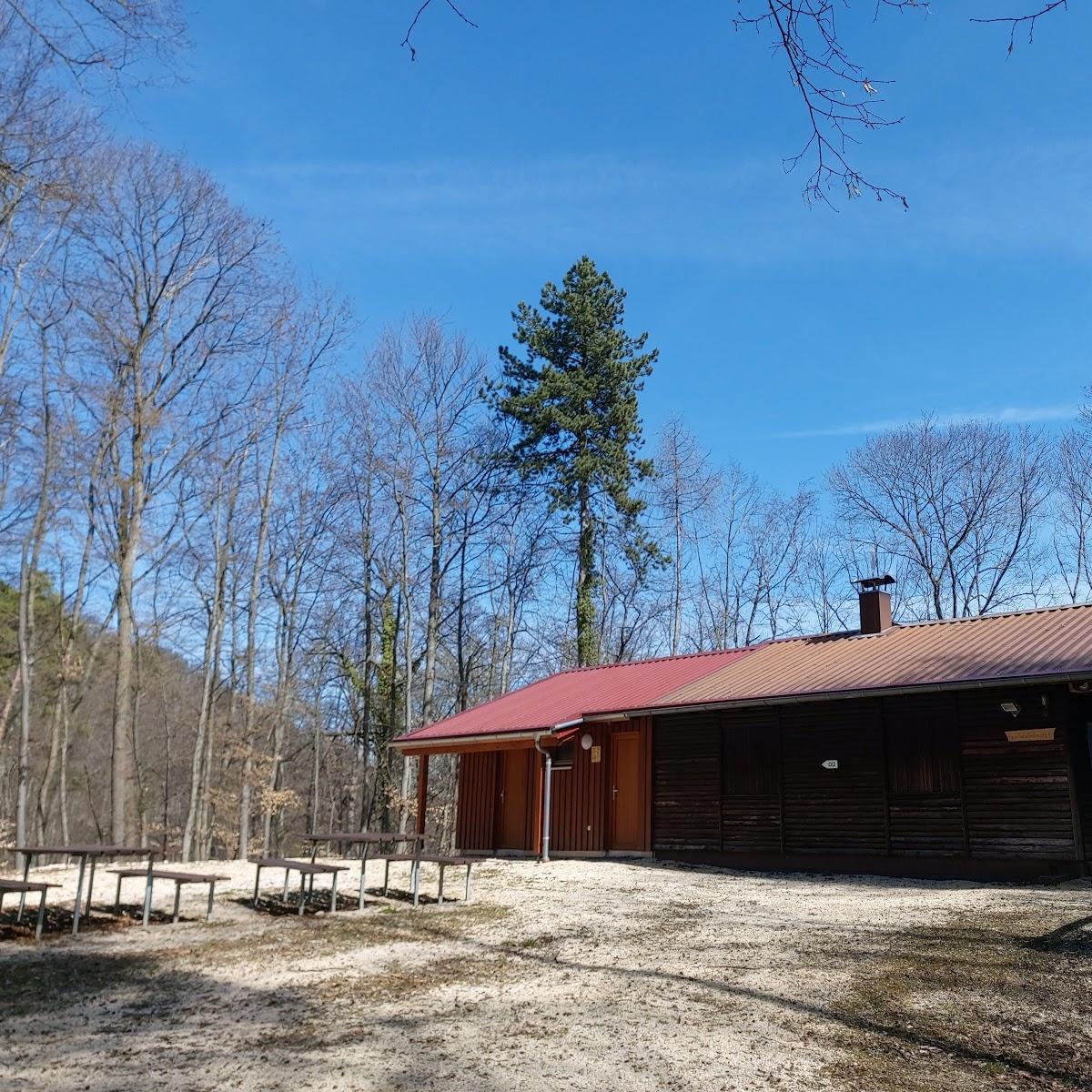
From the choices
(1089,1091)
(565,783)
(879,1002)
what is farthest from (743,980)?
(565,783)

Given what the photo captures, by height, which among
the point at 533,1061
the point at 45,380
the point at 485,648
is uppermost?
the point at 45,380

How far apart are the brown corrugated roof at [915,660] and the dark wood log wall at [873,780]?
0.44 m

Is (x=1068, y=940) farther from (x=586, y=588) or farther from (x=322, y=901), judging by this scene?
(x=586, y=588)

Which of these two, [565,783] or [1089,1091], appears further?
[565,783]

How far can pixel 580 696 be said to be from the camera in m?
18.3

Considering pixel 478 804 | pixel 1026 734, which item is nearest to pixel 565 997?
pixel 1026 734

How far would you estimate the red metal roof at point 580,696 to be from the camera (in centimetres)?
1673

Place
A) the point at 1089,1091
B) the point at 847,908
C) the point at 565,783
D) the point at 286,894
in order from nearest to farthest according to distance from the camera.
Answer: the point at 1089,1091
the point at 847,908
the point at 286,894
the point at 565,783

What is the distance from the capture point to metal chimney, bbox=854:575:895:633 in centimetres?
1695

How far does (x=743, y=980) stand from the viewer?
6781mm

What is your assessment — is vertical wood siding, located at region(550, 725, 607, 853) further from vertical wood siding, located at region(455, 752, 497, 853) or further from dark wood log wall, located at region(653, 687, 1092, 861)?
vertical wood siding, located at region(455, 752, 497, 853)

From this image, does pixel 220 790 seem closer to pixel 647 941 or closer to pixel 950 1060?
pixel 647 941

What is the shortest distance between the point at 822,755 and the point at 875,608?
11.7 ft

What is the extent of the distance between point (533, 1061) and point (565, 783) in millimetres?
12426
